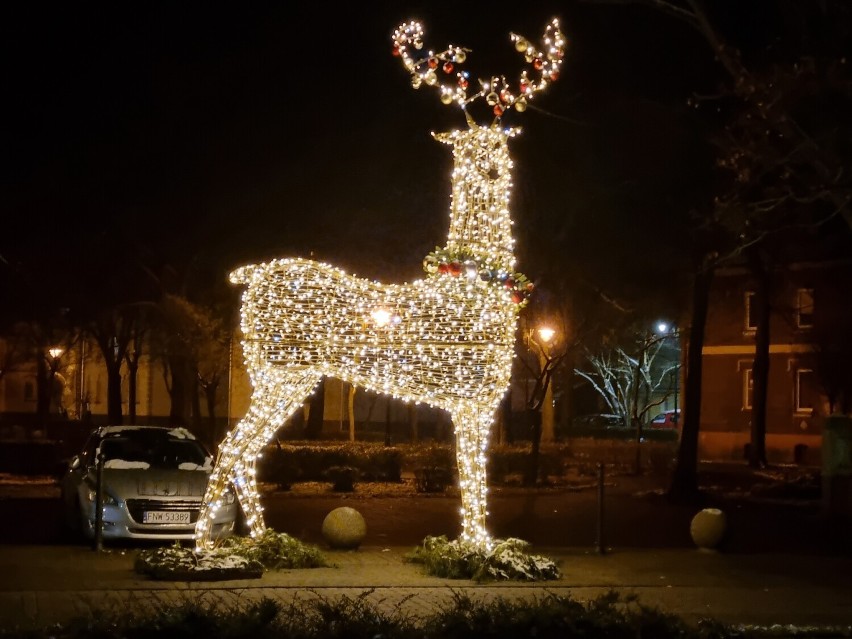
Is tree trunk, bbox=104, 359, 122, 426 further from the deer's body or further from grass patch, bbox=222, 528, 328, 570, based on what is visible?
the deer's body

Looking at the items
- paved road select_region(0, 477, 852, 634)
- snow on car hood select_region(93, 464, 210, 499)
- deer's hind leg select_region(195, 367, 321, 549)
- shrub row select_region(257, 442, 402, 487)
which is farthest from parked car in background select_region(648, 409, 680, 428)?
deer's hind leg select_region(195, 367, 321, 549)

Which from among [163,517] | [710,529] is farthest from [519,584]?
[710,529]

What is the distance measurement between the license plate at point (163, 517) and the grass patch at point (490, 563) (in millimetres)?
3394

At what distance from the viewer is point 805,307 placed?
44.4 metres

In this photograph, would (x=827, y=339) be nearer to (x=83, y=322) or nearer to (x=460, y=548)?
(x=83, y=322)

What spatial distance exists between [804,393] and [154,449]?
112 feet

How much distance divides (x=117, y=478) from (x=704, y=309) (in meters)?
14.1

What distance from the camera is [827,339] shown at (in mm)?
42625

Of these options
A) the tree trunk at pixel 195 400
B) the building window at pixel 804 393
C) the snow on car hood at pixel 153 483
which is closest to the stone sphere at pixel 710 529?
the snow on car hood at pixel 153 483

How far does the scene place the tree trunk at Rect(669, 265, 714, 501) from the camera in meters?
25.1

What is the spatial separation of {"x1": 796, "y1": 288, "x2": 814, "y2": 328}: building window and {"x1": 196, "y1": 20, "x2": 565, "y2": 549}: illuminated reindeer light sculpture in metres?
34.0

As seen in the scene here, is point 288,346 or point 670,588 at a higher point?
point 288,346

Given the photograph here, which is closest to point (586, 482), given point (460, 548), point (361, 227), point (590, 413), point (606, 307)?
point (606, 307)

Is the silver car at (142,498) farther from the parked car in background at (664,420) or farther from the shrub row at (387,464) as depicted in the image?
the parked car in background at (664,420)
